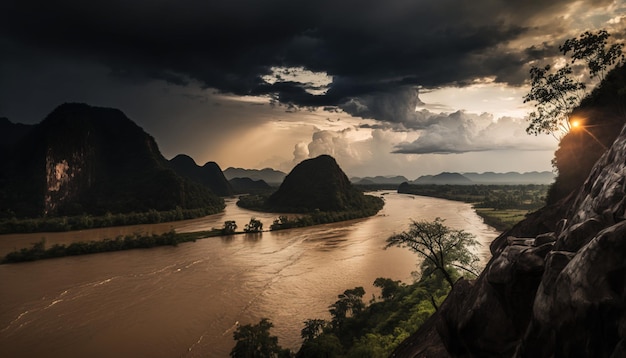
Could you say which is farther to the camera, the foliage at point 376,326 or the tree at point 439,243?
the tree at point 439,243

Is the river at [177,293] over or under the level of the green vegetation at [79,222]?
under

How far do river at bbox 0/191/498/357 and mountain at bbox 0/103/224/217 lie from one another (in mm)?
59846

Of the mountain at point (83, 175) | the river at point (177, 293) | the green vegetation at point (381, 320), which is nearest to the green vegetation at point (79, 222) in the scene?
the river at point (177, 293)

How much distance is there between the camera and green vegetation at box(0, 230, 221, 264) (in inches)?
2194

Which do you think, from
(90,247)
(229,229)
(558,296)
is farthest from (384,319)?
(229,229)

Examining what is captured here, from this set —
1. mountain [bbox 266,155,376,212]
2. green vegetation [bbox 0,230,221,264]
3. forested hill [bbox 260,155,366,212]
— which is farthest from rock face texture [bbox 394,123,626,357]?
forested hill [bbox 260,155,366,212]

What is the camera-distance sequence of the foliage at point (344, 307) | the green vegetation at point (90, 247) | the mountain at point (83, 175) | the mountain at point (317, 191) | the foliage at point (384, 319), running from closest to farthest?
the foliage at point (384, 319) → the foliage at point (344, 307) → the green vegetation at point (90, 247) → the mountain at point (83, 175) → the mountain at point (317, 191)

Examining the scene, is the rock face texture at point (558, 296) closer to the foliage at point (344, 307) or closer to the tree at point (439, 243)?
the tree at point (439, 243)

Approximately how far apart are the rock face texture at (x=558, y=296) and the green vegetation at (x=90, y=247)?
6694 cm

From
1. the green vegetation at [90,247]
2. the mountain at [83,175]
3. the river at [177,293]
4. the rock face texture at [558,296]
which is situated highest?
the mountain at [83,175]

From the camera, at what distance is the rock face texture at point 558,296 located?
5.84 m

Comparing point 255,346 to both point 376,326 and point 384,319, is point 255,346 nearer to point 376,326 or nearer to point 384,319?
point 376,326

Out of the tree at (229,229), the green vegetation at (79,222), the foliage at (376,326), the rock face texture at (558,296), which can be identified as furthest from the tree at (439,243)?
the green vegetation at (79,222)

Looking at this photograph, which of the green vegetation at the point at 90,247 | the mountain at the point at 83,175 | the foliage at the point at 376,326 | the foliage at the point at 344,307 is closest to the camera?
the foliage at the point at 376,326
